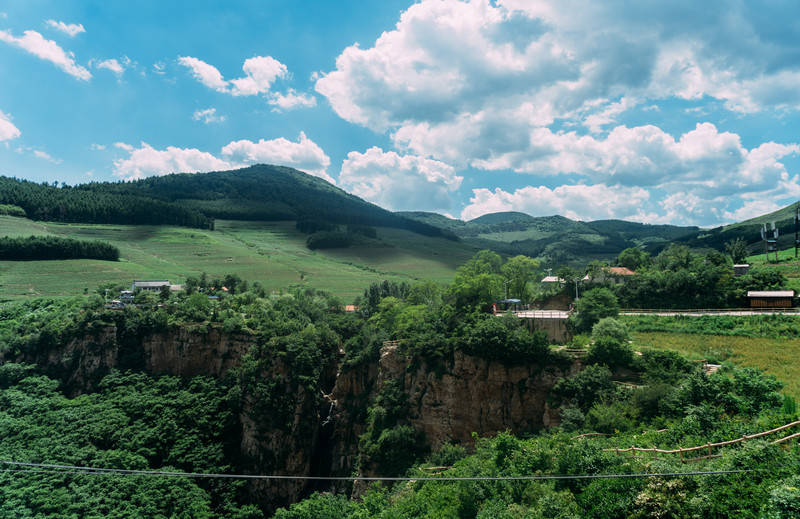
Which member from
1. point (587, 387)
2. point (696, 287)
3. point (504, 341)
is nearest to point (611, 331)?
point (587, 387)

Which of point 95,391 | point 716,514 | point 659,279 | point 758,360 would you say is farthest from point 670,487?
point 95,391

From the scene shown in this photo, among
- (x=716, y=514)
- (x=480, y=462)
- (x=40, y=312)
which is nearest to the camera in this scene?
(x=716, y=514)

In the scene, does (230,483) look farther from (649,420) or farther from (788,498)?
(788,498)

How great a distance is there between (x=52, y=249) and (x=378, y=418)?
108 meters

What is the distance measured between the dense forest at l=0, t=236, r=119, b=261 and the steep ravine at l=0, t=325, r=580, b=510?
2232 inches

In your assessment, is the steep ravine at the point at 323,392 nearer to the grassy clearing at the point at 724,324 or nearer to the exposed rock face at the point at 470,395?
the exposed rock face at the point at 470,395

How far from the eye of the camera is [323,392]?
57.8 metres

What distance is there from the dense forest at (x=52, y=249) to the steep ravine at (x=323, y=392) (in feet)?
186

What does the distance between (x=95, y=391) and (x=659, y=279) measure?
7602 centimetres

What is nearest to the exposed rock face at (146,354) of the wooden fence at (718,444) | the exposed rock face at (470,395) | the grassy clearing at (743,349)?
the exposed rock face at (470,395)

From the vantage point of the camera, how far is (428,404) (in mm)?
41844

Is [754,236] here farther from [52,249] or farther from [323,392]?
[52,249]

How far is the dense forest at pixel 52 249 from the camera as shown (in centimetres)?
9806

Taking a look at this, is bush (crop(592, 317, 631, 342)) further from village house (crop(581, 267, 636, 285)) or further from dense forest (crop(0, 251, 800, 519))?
village house (crop(581, 267, 636, 285))
